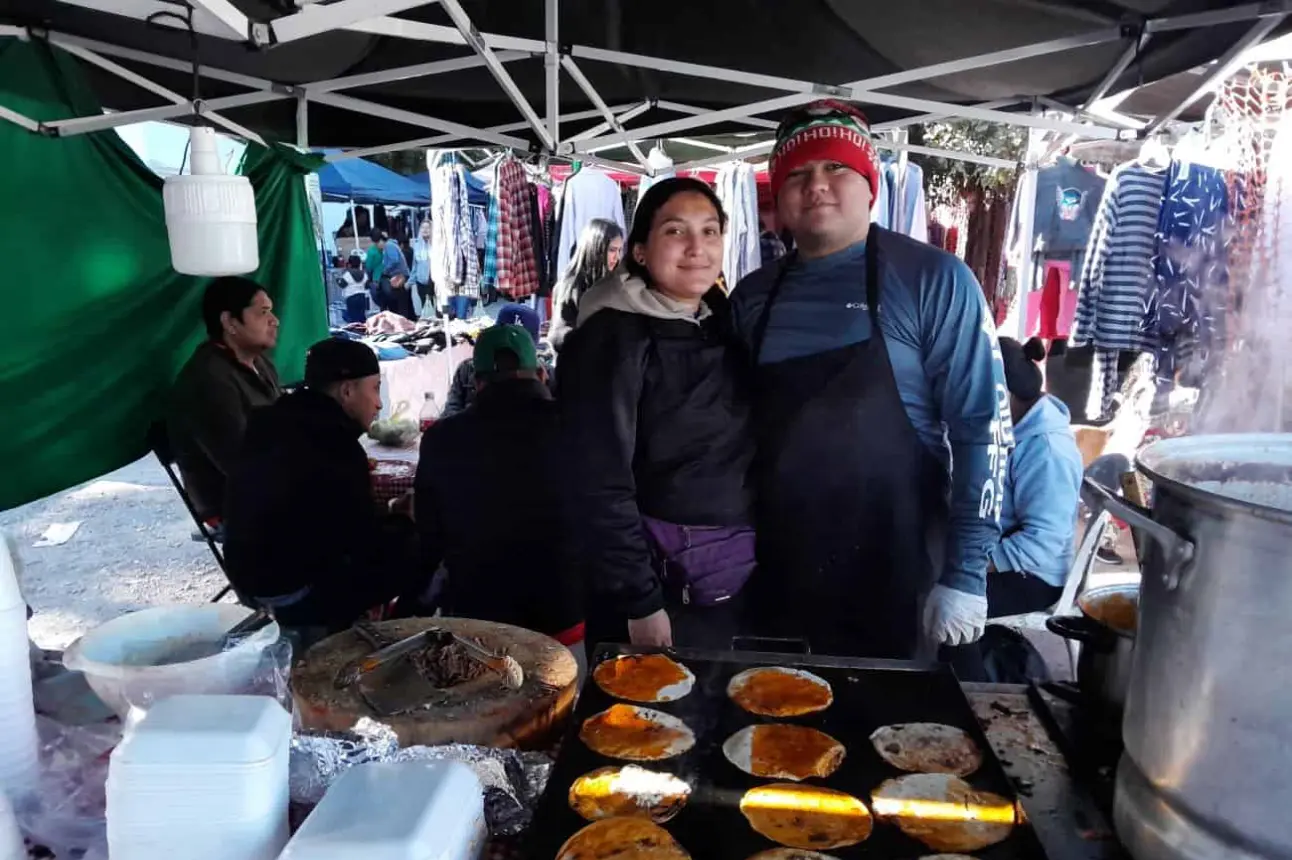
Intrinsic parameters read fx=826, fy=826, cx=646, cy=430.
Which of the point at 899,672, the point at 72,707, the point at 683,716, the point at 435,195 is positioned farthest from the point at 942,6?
the point at 435,195

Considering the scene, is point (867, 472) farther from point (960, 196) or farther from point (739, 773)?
point (960, 196)

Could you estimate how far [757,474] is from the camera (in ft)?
7.30

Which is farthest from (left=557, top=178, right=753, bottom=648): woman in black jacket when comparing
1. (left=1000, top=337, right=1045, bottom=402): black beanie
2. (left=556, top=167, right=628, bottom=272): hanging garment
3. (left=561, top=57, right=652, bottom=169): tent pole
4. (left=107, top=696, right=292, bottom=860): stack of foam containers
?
(left=556, top=167, right=628, bottom=272): hanging garment

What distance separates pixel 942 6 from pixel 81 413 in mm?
3980

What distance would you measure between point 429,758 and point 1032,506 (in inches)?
109

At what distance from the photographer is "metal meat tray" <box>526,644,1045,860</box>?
50.5 inches

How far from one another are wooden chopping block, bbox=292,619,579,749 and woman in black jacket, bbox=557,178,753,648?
0.46 meters

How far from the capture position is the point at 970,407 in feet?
6.84

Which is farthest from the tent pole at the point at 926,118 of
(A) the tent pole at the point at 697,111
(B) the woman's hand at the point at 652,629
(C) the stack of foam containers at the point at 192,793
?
(C) the stack of foam containers at the point at 192,793

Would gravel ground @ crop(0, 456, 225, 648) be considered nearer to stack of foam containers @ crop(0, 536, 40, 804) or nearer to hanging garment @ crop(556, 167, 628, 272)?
stack of foam containers @ crop(0, 536, 40, 804)

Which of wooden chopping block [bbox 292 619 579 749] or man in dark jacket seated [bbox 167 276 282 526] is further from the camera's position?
man in dark jacket seated [bbox 167 276 282 526]

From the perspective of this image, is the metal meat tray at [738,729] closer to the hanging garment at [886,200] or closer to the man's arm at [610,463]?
the man's arm at [610,463]

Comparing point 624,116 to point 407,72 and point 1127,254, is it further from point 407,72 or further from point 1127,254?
point 1127,254

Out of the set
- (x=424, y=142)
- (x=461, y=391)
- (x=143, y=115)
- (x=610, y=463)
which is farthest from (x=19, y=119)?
(x=610, y=463)
